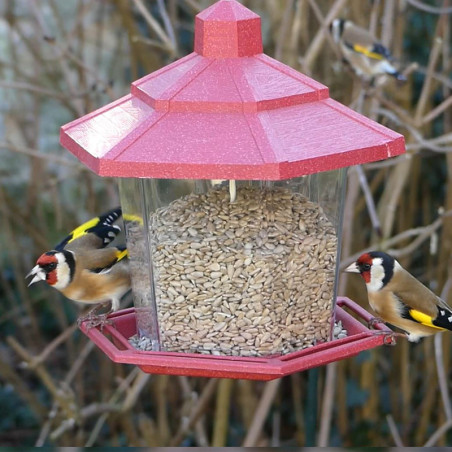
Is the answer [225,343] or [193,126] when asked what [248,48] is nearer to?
[193,126]

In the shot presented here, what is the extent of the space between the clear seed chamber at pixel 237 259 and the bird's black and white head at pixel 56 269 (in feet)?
1.59

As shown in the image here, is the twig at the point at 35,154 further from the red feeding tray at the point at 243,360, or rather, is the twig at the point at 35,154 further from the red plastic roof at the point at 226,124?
the red feeding tray at the point at 243,360

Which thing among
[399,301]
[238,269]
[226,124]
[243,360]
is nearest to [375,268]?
[399,301]

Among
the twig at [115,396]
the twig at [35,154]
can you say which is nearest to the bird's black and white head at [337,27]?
the twig at [35,154]

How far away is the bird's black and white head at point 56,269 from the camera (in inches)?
120

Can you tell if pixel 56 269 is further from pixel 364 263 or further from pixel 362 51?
pixel 362 51

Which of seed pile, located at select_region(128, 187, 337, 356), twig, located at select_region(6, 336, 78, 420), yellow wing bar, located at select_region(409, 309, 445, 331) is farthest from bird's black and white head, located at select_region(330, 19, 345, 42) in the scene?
seed pile, located at select_region(128, 187, 337, 356)

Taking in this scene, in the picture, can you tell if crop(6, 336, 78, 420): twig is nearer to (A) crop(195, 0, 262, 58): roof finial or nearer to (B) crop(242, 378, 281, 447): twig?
(B) crop(242, 378, 281, 447): twig

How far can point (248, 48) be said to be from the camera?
2.53m

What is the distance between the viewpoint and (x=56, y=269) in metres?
3.04

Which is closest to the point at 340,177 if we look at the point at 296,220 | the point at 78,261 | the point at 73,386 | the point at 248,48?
the point at 296,220

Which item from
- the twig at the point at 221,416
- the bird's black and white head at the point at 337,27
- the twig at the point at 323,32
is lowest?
the twig at the point at 221,416

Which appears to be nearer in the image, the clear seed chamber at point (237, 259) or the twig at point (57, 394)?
the clear seed chamber at point (237, 259)

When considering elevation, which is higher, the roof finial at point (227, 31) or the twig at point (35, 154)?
the roof finial at point (227, 31)
